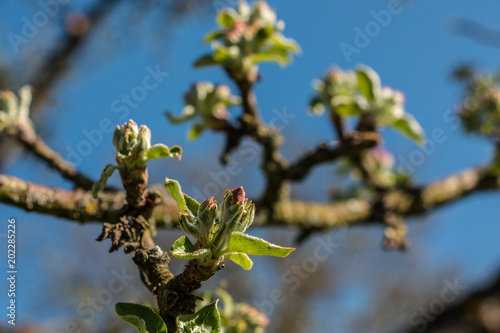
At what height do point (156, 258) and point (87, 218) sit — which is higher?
point (156, 258)

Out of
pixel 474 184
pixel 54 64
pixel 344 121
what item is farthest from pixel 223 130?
pixel 54 64

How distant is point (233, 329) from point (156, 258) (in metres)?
0.51

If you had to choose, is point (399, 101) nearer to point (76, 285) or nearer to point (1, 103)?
point (1, 103)

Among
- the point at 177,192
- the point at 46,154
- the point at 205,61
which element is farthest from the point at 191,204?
the point at 205,61

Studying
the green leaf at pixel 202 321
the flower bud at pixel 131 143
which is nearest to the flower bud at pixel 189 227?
the green leaf at pixel 202 321

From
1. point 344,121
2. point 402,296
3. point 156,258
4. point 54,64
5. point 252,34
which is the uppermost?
point 252,34

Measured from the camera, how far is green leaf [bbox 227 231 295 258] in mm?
694

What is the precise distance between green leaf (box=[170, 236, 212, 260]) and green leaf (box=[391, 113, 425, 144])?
1.30 m

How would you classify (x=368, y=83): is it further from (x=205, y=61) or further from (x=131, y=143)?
(x=131, y=143)

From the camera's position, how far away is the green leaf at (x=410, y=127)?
181 cm

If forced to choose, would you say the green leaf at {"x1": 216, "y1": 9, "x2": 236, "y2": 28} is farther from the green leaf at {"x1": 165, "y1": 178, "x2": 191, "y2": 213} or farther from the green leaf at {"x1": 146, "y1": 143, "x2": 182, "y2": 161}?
the green leaf at {"x1": 165, "y1": 178, "x2": 191, "y2": 213}

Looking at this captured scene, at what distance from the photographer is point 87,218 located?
45.3 inches

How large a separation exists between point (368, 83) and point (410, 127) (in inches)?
9.5

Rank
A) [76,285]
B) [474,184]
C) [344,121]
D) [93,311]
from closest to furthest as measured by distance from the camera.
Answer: [344,121] < [93,311] < [474,184] < [76,285]
